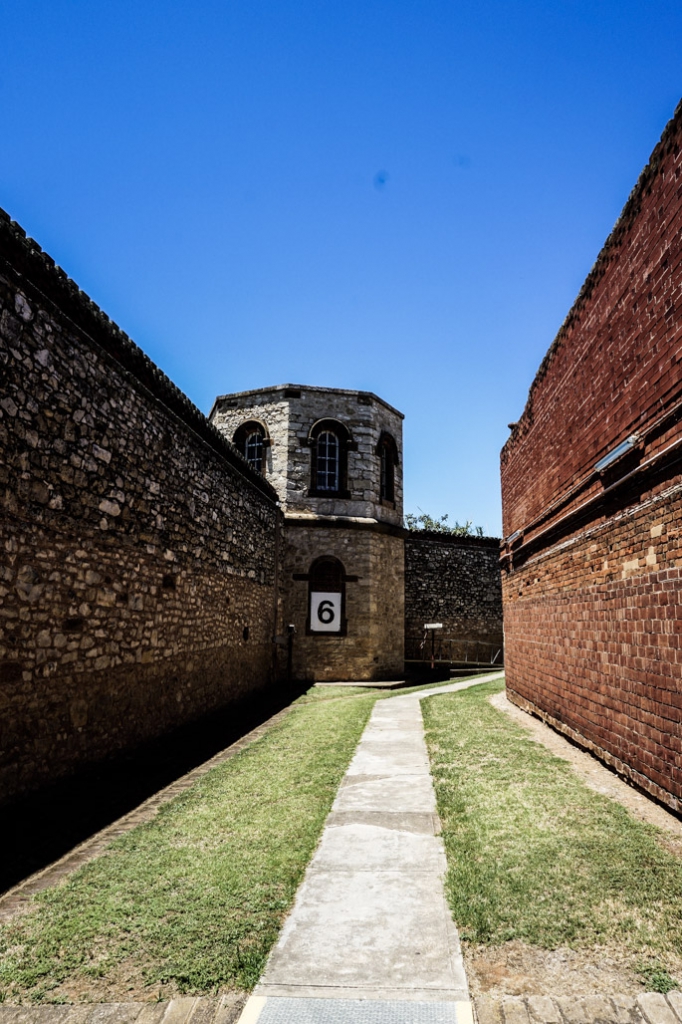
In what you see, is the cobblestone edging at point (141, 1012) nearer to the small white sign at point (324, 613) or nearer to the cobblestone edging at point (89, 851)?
the cobblestone edging at point (89, 851)

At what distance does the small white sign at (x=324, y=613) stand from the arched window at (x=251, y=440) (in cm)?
434

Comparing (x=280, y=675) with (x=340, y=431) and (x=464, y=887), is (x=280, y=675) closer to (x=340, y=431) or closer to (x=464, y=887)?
(x=340, y=431)

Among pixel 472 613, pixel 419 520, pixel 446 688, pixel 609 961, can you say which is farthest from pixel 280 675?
pixel 419 520

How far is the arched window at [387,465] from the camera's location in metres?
17.7

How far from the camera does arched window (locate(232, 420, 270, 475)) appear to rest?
56.1ft

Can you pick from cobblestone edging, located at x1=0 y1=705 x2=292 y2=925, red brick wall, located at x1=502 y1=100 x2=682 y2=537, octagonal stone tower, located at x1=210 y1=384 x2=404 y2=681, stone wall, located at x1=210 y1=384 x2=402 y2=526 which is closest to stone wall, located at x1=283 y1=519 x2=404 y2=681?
octagonal stone tower, located at x1=210 y1=384 x2=404 y2=681

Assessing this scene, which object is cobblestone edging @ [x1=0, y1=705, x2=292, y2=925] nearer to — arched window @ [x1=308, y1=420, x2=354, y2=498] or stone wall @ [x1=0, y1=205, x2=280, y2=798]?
stone wall @ [x1=0, y1=205, x2=280, y2=798]

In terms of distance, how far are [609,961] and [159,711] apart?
247 inches

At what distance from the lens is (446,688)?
46.5 feet

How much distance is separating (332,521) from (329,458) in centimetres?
197

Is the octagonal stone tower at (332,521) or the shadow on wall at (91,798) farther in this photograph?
the octagonal stone tower at (332,521)

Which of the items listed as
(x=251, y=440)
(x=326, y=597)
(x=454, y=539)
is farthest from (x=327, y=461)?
(x=454, y=539)

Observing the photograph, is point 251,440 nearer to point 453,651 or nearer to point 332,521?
point 332,521

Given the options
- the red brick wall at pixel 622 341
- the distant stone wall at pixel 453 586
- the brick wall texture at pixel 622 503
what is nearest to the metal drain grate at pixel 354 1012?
the brick wall texture at pixel 622 503
